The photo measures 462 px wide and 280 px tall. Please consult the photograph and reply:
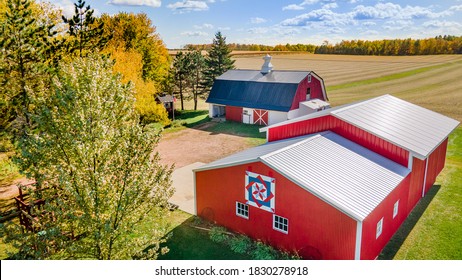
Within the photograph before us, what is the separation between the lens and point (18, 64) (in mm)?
20234

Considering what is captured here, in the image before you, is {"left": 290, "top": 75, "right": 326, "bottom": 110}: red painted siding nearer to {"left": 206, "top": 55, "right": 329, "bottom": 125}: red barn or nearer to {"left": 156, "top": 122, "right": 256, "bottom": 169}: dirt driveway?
{"left": 206, "top": 55, "right": 329, "bottom": 125}: red barn

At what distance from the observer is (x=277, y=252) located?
628 inches

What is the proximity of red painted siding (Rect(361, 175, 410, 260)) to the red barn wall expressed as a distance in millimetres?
812

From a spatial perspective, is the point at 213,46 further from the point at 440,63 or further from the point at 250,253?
the point at 440,63

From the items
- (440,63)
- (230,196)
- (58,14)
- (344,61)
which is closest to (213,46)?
(58,14)

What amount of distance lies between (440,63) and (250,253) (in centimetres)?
9232

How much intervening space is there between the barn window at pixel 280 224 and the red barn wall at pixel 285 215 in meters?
0.18

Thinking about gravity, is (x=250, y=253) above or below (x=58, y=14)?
below

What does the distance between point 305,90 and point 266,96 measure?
467 cm

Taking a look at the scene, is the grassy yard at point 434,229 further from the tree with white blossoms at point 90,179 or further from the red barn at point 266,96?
the red barn at point 266,96

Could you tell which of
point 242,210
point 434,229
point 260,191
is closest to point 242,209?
point 242,210

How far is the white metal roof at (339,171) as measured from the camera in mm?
14320

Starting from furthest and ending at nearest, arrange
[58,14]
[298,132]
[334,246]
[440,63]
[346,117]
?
[440,63], [58,14], [298,132], [346,117], [334,246]

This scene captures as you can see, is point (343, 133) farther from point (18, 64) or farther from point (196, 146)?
point (18, 64)
